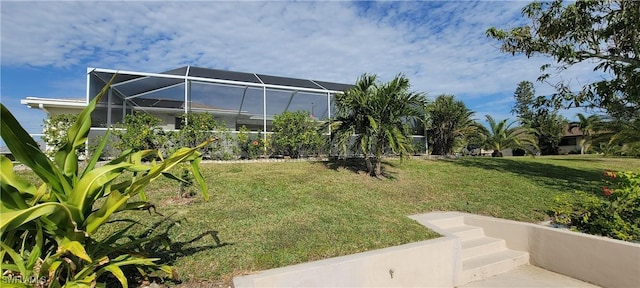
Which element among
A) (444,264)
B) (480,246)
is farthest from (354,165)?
(444,264)

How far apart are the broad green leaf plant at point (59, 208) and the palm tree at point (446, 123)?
12844mm

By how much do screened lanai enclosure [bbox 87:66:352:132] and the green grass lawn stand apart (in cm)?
322

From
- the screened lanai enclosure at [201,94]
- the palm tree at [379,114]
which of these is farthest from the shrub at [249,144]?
the palm tree at [379,114]

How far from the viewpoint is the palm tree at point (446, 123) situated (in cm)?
1383

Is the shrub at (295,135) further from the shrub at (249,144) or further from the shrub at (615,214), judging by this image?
the shrub at (615,214)

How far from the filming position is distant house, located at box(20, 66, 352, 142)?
9.78 m

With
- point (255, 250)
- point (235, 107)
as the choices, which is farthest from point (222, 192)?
point (235, 107)

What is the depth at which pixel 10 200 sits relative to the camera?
2166 millimetres

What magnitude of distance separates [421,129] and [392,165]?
4077mm

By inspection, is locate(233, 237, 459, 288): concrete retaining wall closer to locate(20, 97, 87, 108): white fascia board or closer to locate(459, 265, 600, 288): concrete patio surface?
locate(459, 265, 600, 288): concrete patio surface

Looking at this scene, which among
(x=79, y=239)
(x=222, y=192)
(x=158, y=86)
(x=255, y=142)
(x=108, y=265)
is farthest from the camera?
(x=158, y=86)

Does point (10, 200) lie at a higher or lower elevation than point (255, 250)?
higher

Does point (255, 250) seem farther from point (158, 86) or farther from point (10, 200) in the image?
point (158, 86)

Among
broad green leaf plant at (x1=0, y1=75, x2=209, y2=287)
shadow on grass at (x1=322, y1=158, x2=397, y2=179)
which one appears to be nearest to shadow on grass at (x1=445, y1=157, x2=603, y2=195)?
shadow on grass at (x1=322, y1=158, x2=397, y2=179)
